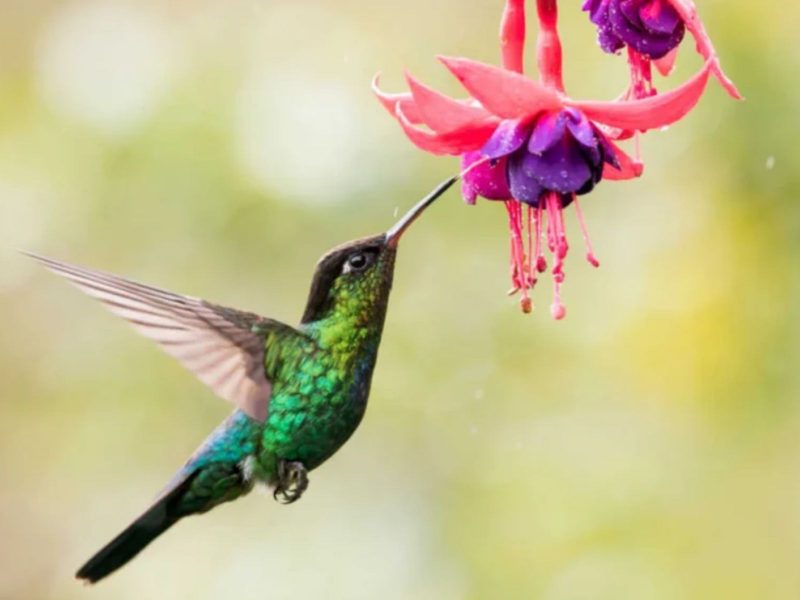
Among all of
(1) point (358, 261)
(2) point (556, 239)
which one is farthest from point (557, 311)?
(1) point (358, 261)

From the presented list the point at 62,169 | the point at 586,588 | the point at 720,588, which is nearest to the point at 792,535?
the point at 720,588

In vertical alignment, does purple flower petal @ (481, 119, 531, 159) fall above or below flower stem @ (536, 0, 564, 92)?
below

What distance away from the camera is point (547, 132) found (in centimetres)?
144

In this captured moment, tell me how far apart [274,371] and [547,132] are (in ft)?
2.88

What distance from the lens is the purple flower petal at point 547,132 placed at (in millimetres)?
1426

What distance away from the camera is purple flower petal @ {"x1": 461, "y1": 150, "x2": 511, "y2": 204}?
59.5 inches

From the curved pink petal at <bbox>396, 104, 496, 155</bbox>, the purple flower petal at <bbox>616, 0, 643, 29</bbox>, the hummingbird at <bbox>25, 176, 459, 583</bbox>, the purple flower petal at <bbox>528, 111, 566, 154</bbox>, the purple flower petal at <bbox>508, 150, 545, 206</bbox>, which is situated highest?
the purple flower petal at <bbox>616, 0, 643, 29</bbox>

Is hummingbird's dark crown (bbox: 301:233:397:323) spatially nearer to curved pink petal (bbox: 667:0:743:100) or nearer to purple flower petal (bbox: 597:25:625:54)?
purple flower petal (bbox: 597:25:625:54)

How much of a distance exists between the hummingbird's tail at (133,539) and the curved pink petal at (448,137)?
108cm

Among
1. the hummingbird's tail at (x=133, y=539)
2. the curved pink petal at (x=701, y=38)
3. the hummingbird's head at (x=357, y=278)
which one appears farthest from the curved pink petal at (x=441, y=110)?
the hummingbird's tail at (x=133, y=539)

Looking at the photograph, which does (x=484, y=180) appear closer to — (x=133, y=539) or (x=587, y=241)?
(x=587, y=241)

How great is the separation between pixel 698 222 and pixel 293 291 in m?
1.11

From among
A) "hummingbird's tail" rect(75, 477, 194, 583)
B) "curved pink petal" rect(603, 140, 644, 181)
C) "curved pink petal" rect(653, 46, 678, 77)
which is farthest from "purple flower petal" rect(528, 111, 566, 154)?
"hummingbird's tail" rect(75, 477, 194, 583)

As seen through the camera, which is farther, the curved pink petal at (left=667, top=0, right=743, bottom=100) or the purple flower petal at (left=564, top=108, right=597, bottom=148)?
the purple flower petal at (left=564, top=108, right=597, bottom=148)
